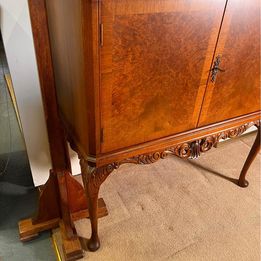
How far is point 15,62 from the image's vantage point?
100 centimetres

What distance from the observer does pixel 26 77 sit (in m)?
1.05

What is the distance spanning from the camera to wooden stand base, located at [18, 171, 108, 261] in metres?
1.11

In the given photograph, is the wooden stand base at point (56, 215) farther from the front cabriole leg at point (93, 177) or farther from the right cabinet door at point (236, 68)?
the right cabinet door at point (236, 68)

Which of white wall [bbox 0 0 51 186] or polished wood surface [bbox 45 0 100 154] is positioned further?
white wall [bbox 0 0 51 186]

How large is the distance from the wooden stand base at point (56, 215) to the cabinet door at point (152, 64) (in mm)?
411

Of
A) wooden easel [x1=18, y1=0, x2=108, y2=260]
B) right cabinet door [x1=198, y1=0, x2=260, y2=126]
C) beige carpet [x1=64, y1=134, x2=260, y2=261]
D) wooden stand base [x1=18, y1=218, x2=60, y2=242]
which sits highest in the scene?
right cabinet door [x1=198, y1=0, x2=260, y2=126]

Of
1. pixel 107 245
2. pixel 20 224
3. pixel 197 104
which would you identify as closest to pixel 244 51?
pixel 197 104

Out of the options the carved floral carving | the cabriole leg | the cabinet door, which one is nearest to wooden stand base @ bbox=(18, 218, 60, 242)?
the carved floral carving

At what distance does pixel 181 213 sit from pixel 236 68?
750 mm

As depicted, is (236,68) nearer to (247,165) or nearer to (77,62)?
(77,62)

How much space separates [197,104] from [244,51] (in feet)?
0.73

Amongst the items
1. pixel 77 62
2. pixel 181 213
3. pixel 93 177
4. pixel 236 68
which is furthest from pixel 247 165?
pixel 77 62

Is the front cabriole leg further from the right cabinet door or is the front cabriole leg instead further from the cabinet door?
the right cabinet door

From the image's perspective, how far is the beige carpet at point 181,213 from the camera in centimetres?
117
